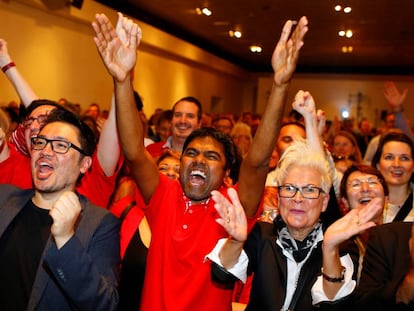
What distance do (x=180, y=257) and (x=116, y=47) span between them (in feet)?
3.35

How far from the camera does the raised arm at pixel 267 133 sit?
2.24m

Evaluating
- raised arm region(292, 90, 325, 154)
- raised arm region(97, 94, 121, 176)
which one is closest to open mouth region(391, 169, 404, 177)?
raised arm region(292, 90, 325, 154)

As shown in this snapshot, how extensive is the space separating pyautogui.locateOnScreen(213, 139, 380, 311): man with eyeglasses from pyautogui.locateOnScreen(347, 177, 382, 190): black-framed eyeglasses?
0.71 meters

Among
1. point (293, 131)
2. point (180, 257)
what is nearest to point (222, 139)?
point (180, 257)

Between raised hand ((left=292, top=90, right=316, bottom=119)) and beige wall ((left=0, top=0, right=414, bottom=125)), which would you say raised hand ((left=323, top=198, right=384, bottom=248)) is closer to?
raised hand ((left=292, top=90, right=316, bottom=119))

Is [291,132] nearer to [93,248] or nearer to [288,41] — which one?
[288,41]

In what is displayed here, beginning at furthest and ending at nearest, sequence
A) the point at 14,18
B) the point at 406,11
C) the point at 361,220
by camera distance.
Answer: the point at 406,11 < the point at 14,18 < the point at 361,220

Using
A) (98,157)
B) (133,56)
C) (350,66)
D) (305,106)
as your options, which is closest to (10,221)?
(98,157)

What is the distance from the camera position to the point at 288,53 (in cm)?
231

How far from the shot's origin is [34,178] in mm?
1981

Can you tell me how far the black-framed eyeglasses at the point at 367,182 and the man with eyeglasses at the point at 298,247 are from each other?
71cm

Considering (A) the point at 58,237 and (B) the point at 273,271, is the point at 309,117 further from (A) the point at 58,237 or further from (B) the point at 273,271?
(A) the point at 58,237

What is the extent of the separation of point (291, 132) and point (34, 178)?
2286 millimetres

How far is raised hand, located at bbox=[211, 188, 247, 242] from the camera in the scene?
1792mm
